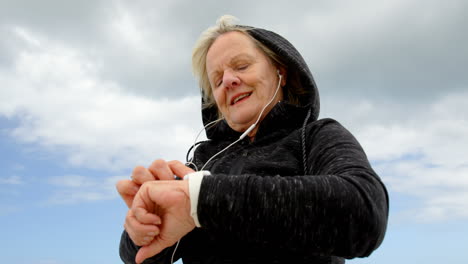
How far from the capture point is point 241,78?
2.31 m

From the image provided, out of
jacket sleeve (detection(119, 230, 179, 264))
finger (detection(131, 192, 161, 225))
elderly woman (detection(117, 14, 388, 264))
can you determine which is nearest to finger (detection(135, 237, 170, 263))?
elderly woman (detection(117, 14, 388, 264))

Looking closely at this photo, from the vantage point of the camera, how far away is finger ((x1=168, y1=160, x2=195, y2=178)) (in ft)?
5.12

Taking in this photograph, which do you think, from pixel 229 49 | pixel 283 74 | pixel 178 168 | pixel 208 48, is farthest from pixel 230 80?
pixel 178 168

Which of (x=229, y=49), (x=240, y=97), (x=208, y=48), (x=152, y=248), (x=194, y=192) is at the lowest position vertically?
(x=152, y=248)

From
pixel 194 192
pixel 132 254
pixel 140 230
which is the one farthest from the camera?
pixel 132 254

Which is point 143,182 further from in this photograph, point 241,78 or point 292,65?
point 292,65

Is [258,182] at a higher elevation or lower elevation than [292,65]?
lower

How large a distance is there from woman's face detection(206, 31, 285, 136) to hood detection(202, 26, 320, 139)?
72mm

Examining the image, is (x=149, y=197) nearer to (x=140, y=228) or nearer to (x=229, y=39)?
(x=140, y=228)

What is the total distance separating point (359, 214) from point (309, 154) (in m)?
0.57

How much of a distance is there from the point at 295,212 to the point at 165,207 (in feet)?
1.31

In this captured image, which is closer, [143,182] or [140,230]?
[140,230]

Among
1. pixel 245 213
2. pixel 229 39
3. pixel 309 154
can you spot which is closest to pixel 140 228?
pixel 245 213

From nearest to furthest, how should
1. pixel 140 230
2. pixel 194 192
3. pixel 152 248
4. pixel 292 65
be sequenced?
pixel 194 192 < pixel 140 230 < pixel 152 248 < pixel 292 65
